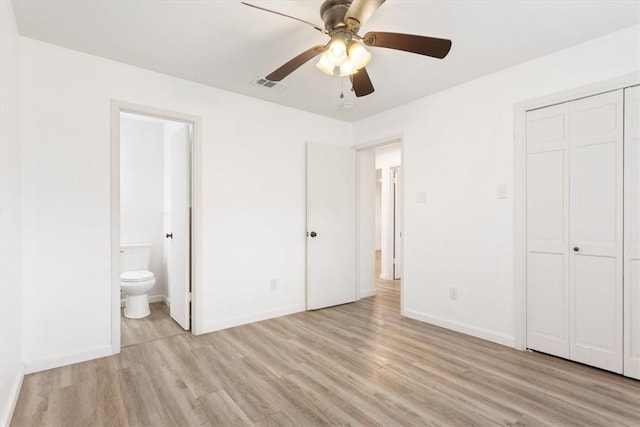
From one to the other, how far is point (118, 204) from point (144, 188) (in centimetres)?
186

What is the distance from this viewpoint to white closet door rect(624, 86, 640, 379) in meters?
2.27

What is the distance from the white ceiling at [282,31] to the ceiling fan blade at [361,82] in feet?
1.11

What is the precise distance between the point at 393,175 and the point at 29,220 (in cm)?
514

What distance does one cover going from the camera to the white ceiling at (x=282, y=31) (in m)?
2.05

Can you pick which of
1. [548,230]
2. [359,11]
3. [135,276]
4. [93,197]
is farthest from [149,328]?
[548,230]

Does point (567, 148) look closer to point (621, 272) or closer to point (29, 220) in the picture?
point (621, 272)

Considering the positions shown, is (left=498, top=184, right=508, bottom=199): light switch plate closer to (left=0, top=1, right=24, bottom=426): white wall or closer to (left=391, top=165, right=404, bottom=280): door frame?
(left=391, top=165, right=404, bottom=280): door frame

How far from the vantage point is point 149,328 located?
3.36m

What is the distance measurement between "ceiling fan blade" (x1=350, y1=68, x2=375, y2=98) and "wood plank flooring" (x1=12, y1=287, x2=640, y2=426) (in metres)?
2.15

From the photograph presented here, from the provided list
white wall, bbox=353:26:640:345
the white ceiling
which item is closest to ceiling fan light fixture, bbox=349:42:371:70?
the white ceiling

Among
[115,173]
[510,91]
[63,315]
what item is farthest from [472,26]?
[63,315]

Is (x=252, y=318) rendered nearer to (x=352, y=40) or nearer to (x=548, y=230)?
(x=352, y=40)

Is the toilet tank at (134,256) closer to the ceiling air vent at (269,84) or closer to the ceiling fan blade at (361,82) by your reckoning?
the ceiling air vent at (269,84)

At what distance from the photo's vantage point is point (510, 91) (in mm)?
2887
